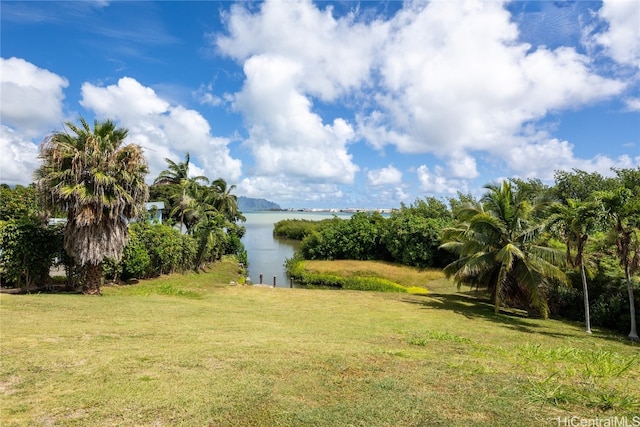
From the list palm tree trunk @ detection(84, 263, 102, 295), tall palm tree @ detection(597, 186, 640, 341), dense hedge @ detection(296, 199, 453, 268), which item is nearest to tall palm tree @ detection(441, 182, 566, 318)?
tall palm tree @ detection(597, 186, 640, 341)

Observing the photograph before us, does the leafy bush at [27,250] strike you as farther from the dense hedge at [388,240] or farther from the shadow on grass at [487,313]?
the dense hedge at [388,240]

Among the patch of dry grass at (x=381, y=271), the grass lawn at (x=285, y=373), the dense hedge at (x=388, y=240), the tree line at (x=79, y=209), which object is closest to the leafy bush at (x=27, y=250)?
the tree line at (x=79, y=209)

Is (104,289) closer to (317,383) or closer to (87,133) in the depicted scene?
(87,133)

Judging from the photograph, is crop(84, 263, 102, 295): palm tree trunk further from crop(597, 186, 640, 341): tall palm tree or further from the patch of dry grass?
the patch of dry grass

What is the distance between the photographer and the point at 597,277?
572 inches

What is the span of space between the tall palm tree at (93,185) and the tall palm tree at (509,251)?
14.9 metres

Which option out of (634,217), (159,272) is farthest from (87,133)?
(634,217)

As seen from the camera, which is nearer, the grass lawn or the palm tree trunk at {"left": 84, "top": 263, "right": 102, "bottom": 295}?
the grass lawn

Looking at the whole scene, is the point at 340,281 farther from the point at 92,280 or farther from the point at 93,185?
the point at 93,185

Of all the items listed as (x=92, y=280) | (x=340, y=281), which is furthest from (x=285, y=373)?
(x=340, y=281)

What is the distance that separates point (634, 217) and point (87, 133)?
1986cm

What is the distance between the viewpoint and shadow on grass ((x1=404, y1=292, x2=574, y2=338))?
12.2 m

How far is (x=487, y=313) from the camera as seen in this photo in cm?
1490

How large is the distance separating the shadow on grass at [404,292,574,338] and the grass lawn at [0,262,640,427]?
1.41 m
